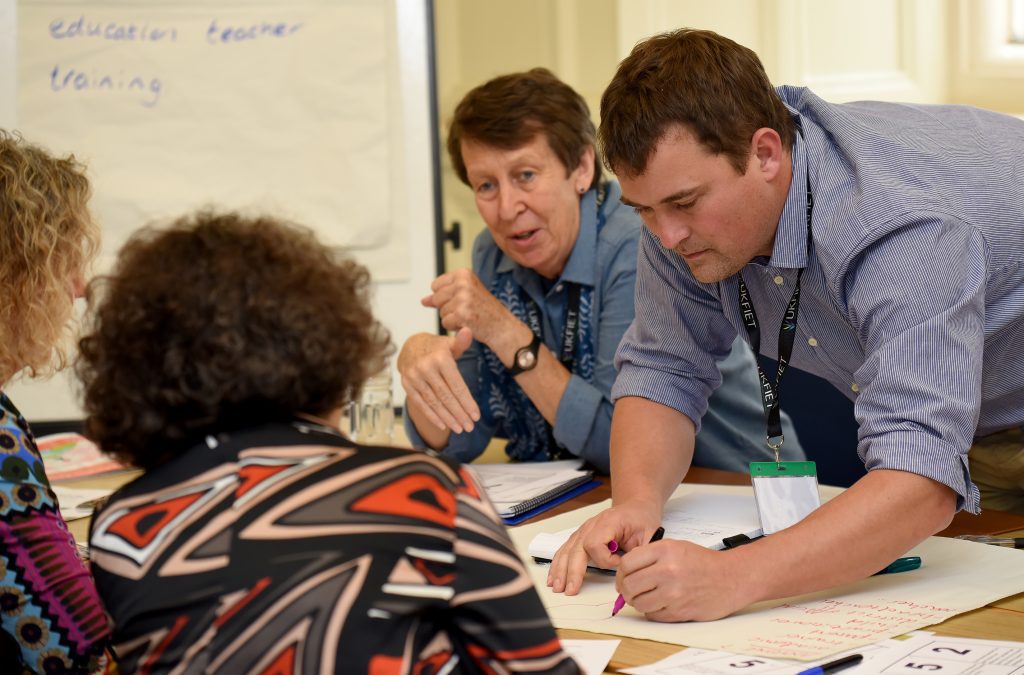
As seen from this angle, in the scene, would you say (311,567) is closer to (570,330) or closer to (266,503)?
(266,503)

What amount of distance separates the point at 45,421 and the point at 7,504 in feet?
5.98

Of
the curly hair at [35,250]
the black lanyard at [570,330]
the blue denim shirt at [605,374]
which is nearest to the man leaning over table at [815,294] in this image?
the blue denim shirt at [605,374]

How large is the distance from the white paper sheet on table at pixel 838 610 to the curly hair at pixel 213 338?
532 millimetres

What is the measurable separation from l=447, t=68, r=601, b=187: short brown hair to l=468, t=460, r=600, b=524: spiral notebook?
2.09ft

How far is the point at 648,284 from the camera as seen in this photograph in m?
1.87

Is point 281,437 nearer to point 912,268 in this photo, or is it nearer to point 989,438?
point 912,268

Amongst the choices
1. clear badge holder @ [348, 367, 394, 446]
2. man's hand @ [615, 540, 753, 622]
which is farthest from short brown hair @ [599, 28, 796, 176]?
clear badge holder @ [348, 367, 394, 446]

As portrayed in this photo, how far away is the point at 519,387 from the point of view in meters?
2.31

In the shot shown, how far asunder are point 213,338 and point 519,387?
4.92 feet

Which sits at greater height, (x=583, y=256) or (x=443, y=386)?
(x=583, y=256)

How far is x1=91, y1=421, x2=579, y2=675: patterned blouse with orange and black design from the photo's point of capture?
2.63ft

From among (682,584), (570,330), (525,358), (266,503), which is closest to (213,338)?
(266,503)

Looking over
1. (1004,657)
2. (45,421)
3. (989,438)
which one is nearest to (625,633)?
(1004,657)

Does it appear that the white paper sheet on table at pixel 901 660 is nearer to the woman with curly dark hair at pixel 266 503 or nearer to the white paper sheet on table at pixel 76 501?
the woman with curly dark hair at pixel 266 503
